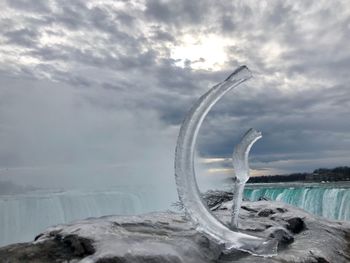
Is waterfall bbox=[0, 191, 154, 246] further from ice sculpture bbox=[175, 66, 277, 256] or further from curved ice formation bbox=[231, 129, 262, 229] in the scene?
ice sculpture bbox=[175, 66, 277, 256]

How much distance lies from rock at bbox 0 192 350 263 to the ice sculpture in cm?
13

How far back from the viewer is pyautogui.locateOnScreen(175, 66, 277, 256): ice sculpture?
5.22 m

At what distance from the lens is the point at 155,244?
457 cm

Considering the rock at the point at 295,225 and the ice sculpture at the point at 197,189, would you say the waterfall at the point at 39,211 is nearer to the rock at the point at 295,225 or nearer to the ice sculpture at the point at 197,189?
the rock at the point at 295,225

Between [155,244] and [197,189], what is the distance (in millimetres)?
960

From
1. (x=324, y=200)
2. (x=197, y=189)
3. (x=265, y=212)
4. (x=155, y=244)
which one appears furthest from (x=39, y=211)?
(x=155, y=244)

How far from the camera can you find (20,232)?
1253 inches

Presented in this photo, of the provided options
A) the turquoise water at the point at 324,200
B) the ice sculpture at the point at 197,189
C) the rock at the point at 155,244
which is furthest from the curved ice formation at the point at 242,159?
the turquoise water at the point at 324,200

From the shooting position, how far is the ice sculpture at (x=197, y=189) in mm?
5219

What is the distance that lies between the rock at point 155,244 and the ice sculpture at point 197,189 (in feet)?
0.43

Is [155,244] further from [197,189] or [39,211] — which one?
[39,211]

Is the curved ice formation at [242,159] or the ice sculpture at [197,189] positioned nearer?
the ice sculpture at [197,189]

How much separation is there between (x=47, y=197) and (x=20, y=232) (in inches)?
155

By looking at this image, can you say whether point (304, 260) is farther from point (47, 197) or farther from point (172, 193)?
point (172, 193)
